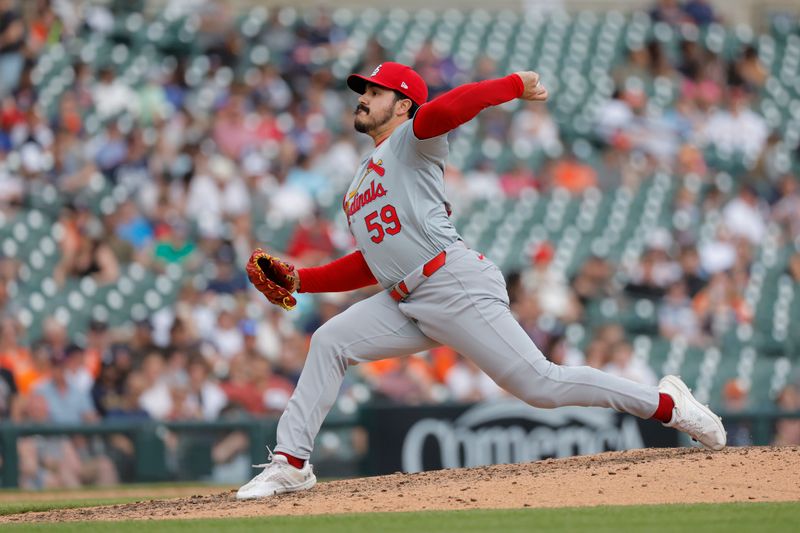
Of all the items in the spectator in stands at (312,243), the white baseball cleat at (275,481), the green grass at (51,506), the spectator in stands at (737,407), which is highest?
the spectator in stands at (312,243)

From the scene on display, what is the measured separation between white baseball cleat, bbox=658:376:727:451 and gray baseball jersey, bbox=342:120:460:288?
1.11 metres

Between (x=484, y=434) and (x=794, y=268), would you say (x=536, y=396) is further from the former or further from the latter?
(x=794, y=268)

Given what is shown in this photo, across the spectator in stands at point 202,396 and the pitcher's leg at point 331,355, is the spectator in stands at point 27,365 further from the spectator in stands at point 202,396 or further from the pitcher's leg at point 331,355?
the pitcher's leg at point 331,355

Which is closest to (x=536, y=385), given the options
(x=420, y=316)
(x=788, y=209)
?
(x=420, y=316)

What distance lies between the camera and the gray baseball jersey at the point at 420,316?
5.06 meters

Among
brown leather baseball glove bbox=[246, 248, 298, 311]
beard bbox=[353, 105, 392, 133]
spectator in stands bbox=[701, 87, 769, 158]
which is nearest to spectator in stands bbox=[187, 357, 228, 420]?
brown leather baseball glove bbox=[246, 248, 298, 311]

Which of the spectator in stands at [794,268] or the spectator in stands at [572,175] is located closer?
the spectator in stands at [794,268]

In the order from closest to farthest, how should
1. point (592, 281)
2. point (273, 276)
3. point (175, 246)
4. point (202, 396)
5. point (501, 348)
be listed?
1. point (501, 348)
2. point (273, 276)
3. point (202, 396)
4. point (175, 246)
5. point (592, 281)

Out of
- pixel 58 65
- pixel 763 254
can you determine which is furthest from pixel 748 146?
pixel 58 65

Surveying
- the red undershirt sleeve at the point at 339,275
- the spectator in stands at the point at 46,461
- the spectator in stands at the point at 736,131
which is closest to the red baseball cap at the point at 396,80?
the red undershirt sleeve at the point at 339,275

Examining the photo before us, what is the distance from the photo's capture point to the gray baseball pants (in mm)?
5066

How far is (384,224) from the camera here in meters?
5.10

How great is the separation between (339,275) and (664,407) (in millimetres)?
1426

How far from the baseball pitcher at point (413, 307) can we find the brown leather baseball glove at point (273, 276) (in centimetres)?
2
